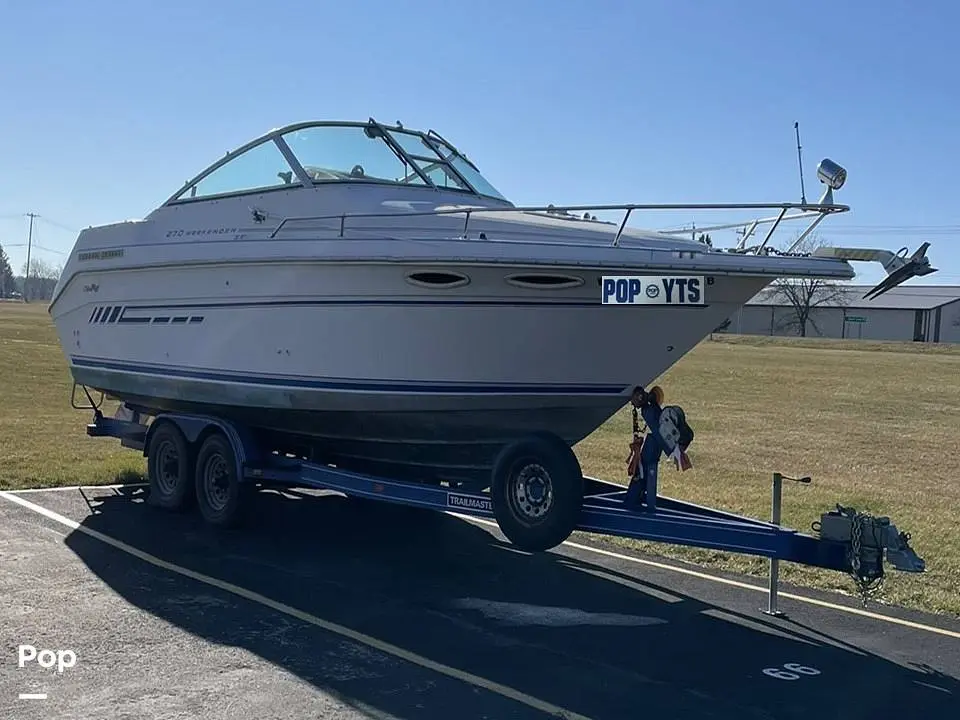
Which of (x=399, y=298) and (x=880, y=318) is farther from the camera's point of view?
(x=880, y=318)

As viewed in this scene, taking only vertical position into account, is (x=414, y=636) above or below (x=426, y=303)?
below

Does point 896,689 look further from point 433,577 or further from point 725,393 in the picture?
point 725,393

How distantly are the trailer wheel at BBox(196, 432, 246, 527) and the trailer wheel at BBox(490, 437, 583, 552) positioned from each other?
2589 millimetres

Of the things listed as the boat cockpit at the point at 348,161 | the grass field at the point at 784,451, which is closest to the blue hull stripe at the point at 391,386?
the boat cockpit at the point at 348,161

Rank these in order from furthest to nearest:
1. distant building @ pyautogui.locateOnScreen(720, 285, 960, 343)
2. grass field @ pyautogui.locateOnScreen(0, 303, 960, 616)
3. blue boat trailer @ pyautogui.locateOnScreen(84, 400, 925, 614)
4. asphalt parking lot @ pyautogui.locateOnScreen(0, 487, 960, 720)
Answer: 1. distant building @ pyautogui.locateOnScreen(720, 285, 960, 343)
2. grass field @ pyautogui.locateOnScreen(0, 303, 960, 616)
3. blue boat trailer @ pyautogui.locateOnScreen(84, 400, 925, 614)
4. asphalt parking lot @ pyautogui.locateOnScreen(0, 487, 960, 720)

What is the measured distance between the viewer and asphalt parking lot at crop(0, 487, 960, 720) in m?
4.52

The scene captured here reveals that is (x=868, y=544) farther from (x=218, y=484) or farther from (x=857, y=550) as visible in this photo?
(x=218, y=484)

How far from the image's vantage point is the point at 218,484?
828 cm

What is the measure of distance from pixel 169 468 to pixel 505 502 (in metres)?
3.83

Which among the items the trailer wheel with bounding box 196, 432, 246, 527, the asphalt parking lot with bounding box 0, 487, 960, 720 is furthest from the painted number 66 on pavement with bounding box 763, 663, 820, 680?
the trailer wheel with bounding box 196, 432, 246, 527

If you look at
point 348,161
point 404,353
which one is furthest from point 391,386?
point 348,161

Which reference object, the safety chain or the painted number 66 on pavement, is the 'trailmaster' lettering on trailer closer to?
the painted number 66 on pavement

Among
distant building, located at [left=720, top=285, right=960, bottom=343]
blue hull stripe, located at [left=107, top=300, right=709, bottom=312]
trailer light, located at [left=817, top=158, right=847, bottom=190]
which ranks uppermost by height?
distant building, located at [left=720, top=285, right=960, bottom=343]

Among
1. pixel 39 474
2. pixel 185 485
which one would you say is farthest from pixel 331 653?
pixel 39 474
